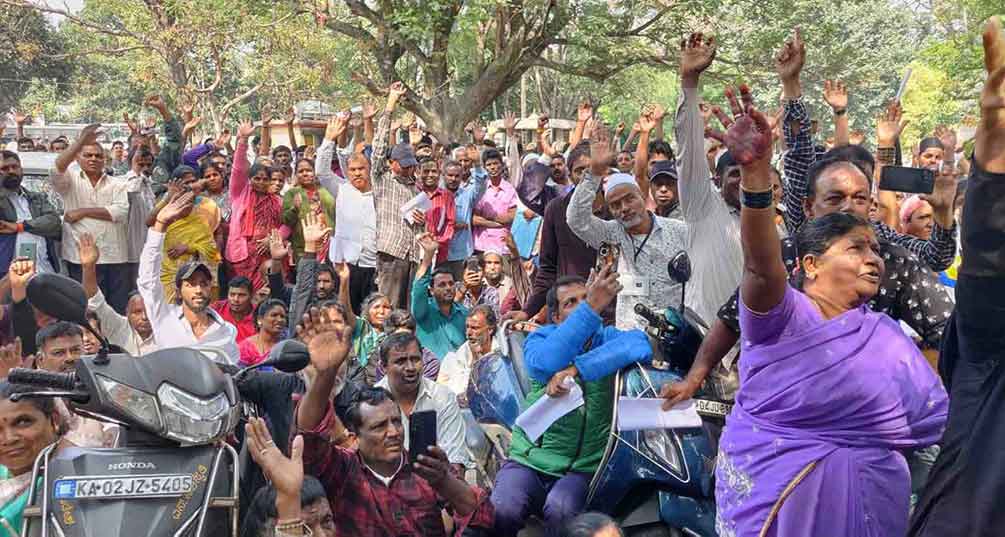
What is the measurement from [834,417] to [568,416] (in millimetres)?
1794

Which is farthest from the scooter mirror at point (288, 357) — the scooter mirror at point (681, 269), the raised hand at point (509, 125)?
the raised hand at point (509, 125)

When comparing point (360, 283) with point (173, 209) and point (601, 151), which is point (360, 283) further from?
point (601, 151)

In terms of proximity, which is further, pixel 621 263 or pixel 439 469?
pixel 621 263

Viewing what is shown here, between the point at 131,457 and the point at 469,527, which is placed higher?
the point at 131,457

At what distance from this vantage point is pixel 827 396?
9.83 ft

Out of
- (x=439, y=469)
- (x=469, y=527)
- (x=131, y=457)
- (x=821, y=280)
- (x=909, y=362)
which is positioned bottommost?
(x=469, y=527)

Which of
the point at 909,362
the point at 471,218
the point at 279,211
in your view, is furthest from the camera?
the point at 471,218

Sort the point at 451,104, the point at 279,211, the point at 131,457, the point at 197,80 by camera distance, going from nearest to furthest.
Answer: the point at 131,457 < the point at 279,211 < the point at 451,104 < the point at 197,80

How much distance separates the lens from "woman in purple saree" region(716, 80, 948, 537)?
2994mm

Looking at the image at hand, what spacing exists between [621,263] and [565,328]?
118 centimetres

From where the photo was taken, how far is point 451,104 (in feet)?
61.8

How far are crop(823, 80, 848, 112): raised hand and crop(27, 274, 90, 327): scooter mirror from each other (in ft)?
13.6

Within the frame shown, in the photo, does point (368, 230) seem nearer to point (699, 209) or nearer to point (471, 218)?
point (471, 218)

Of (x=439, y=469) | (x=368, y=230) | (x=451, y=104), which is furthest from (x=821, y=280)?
(x=451, y=104)
